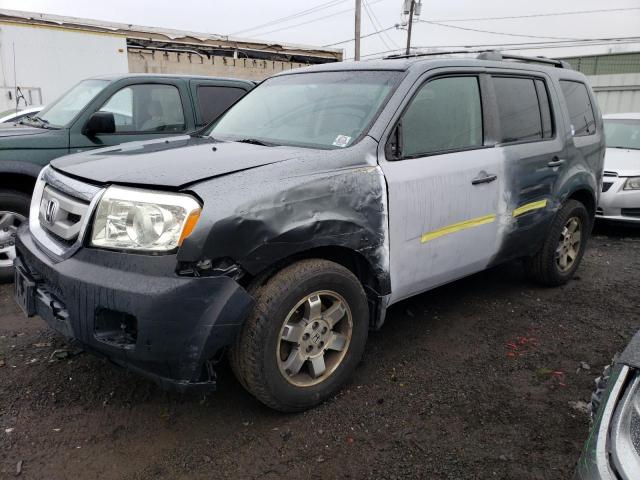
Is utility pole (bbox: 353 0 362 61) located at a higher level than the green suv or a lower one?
higher

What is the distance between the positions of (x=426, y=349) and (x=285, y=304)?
57.1 inches

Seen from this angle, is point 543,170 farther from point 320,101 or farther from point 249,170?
point 249,170

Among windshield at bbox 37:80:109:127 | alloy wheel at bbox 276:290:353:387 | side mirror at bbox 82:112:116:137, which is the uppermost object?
windshield at bbox 37:80:109:127

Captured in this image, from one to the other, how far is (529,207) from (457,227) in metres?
0.91

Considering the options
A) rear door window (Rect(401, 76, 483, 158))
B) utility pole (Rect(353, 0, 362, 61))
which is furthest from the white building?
rear door window (Rect(401, 76, 483, 158))

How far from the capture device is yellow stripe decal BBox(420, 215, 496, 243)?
10.4 feet

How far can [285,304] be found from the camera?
2490mm

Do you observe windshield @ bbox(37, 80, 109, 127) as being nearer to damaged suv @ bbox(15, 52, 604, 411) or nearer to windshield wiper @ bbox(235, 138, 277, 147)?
damaged suv @ bbox(15, 52, 604, 411)

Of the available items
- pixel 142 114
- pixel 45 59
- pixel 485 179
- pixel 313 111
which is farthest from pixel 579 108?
pixel 45 59

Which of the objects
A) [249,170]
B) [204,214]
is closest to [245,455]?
[204,214]

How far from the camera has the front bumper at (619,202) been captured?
682cm

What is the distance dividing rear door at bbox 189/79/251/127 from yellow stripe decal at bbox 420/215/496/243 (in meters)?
3.04

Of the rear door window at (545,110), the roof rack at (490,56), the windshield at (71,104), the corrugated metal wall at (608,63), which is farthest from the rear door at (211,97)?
the corrugated metal wall at (608,63)

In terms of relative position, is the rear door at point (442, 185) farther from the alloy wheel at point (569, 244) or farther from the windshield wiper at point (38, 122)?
the windshield wiper at point (38, 122)
